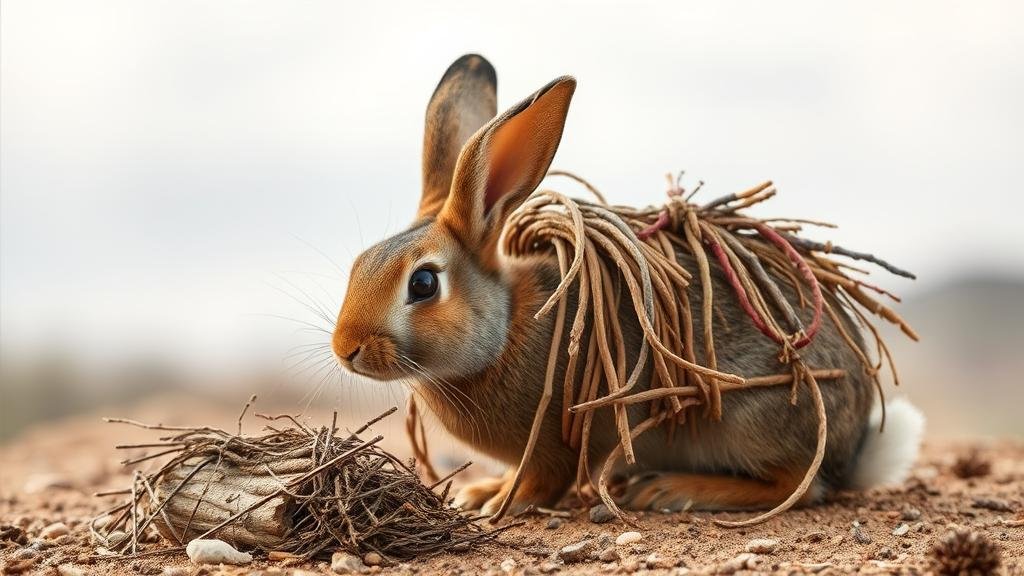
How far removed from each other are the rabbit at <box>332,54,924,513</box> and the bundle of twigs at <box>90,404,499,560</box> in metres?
0.46

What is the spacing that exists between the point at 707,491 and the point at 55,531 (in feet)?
10.6

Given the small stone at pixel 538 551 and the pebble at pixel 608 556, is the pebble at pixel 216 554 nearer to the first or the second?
the small stone at pixel 538 551

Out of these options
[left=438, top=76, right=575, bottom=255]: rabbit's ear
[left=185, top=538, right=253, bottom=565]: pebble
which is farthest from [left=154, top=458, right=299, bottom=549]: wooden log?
[left=438, top=76, right=575, bottom=255]: rabbit's ear

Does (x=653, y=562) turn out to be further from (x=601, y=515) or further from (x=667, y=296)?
(x=667, y=296)

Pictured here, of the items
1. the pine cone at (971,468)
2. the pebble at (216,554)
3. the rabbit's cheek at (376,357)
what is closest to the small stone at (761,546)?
the rabbit's cheek at (376,357)

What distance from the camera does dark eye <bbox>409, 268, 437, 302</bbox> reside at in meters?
4.82

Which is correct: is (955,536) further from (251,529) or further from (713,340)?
(251,529)

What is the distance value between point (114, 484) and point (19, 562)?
2548 millimetres

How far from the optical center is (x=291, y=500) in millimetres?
4305

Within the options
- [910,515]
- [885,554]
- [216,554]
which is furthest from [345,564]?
[910,515]

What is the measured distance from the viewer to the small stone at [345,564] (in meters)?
4.02

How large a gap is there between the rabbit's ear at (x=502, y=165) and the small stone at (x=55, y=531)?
242cm

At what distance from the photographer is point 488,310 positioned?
5027 millimetres

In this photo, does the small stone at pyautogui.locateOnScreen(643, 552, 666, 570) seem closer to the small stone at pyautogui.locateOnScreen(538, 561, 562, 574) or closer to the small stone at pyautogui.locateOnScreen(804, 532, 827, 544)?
the small stone at pyautogui.locateOnScreen(538, 561, 562, 574)
